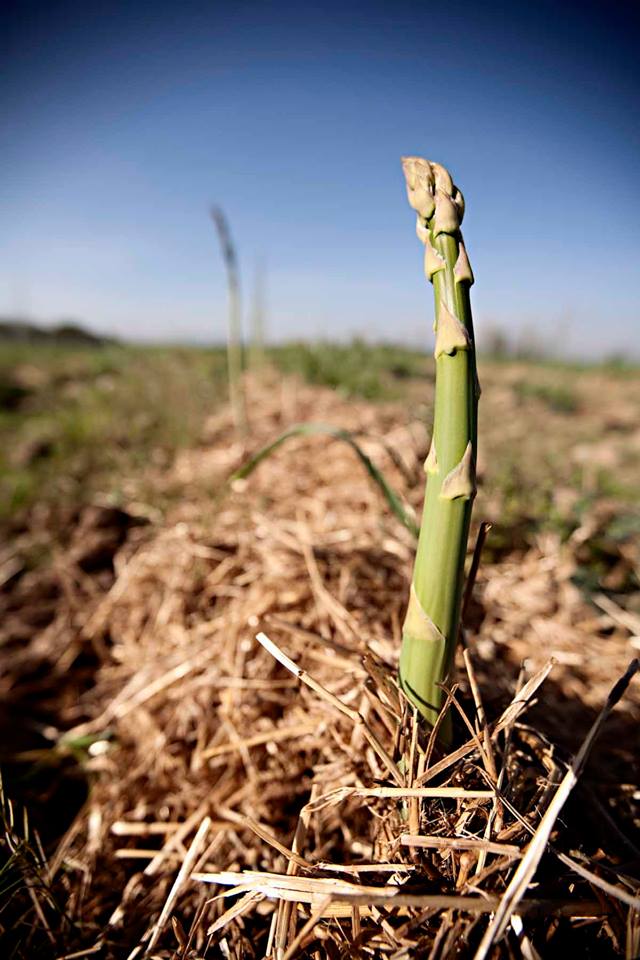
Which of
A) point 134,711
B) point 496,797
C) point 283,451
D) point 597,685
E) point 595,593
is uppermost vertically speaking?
point 283,451

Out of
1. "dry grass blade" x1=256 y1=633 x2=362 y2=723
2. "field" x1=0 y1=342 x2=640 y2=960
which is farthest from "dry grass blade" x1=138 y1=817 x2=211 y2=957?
"dry grass blade" x1=256 y1=633 x2=362 y2=723

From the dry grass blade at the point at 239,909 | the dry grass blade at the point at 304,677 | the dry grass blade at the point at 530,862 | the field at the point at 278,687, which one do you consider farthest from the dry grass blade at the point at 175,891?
the dry grass blade at the point at 530,862

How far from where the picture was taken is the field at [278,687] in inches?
27.5

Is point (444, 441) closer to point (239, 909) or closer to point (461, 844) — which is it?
point (461, 844)

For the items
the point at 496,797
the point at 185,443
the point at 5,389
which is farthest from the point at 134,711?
the point at 5,389

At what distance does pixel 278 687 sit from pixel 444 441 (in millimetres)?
765

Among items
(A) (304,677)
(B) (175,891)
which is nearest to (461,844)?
(A) (304,677)

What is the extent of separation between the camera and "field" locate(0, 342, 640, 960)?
0.70m

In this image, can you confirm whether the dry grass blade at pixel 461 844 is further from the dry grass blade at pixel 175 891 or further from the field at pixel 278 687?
the dry grass blade at pixel 175 891

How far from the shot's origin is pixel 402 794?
68 cm

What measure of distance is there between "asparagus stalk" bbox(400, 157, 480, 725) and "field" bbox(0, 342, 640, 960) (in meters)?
0.11

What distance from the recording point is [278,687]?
3.65 ft

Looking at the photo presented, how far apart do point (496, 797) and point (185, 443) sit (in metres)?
2.47

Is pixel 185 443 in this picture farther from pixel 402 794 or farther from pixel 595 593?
pixel 402 794
